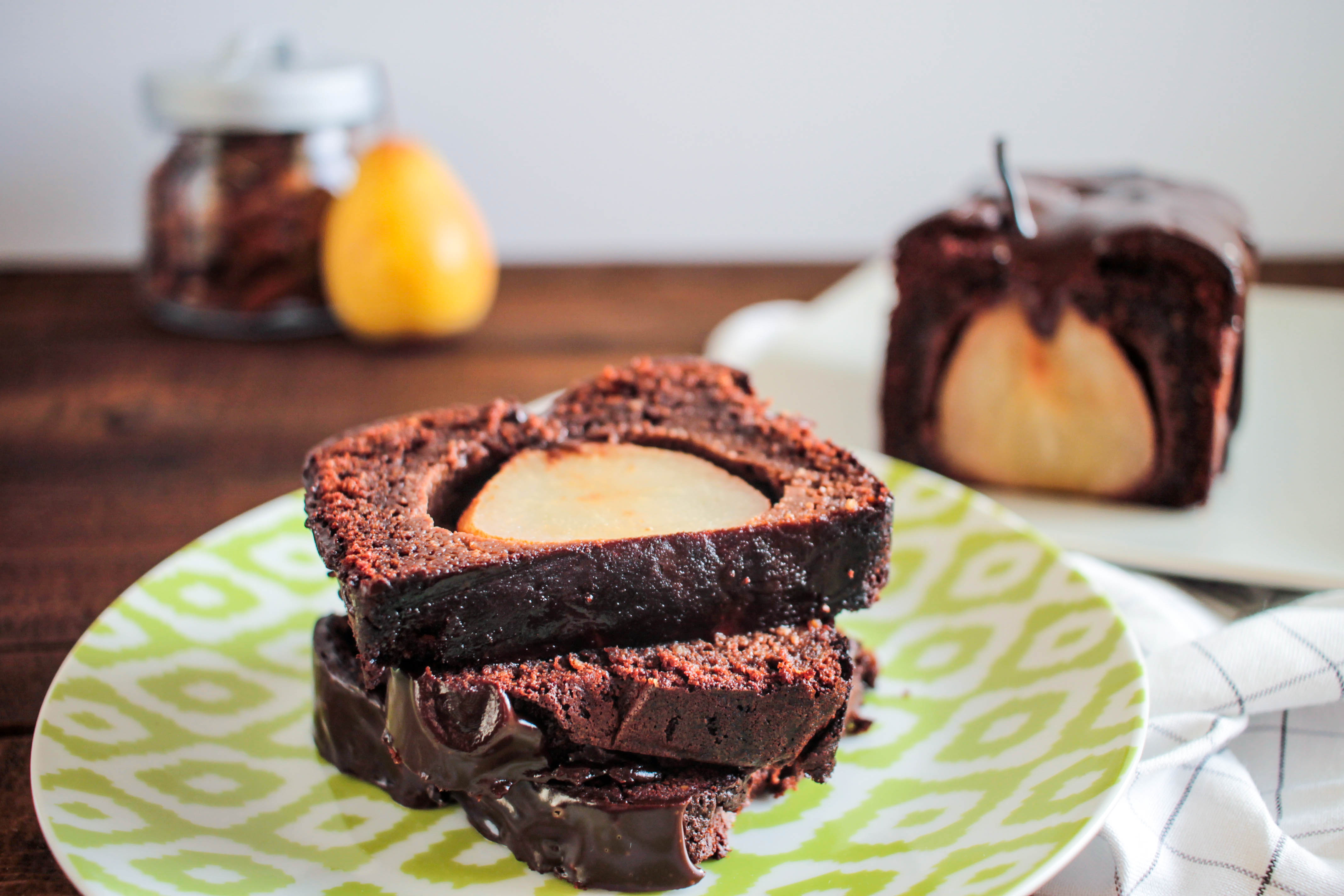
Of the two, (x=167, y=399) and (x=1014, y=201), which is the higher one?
(x=1014, y=201)

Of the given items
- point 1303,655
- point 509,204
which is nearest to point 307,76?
point 509,204

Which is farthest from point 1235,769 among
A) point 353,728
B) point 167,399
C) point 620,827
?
point 167,399

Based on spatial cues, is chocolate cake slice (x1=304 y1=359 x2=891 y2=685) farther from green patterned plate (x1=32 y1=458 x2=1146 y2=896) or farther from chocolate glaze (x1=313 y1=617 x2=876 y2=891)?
green patterned plate (x1=32 y1=458 x2=1146 y2=896)

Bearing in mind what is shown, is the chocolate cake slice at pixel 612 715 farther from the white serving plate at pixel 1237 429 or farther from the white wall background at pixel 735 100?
the white wall background at pixel 735 100

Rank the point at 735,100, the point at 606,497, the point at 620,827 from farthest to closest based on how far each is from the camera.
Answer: the point at 735,100 < the point at 606,497 < the point at 620,827

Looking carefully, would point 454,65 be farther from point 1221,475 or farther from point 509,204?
point 1221,475

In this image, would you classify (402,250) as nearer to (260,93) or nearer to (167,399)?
(260,93)

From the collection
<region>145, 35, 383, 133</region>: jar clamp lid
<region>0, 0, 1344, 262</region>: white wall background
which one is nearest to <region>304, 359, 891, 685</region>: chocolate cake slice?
<region>145, 35, 383, 133</region>: jar clamp lid
